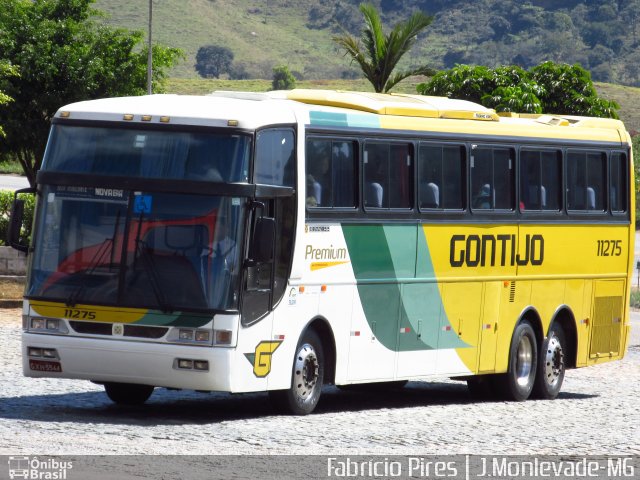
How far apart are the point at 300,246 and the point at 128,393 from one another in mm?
2558

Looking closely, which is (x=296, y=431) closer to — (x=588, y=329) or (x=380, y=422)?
(x=380, y=422)

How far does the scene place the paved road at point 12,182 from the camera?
68250mm

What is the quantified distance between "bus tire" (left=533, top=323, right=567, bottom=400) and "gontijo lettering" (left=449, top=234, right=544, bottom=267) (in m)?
1.18

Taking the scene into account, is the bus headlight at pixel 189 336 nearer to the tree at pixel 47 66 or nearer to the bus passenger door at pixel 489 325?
the bus passenger door at pixel 489 325

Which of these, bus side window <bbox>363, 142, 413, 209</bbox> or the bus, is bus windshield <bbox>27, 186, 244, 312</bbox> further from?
bus side window <bbox>363, 142, 413, 209</bbox>

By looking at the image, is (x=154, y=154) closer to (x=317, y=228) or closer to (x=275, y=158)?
(x=275, y=158)

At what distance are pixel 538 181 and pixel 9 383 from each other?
23.4 feet

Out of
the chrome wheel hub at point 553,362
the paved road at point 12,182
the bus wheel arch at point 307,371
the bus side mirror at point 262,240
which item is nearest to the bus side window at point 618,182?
A: the chrome wheel hub at point 553,362

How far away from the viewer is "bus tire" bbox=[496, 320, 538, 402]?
62.5ft

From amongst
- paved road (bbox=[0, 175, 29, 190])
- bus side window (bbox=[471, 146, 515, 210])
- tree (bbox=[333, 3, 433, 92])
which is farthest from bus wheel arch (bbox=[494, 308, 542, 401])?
paved road (bbox=[0, 175, 29, 190])

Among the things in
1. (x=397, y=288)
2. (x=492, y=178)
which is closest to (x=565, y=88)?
(x=492, y=178)


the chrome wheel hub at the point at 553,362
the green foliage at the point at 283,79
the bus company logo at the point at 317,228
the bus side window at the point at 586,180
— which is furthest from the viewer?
the green foliage at the point at 283,79

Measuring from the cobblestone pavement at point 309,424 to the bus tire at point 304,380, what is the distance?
152 millimetres

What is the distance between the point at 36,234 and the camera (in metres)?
14.4
